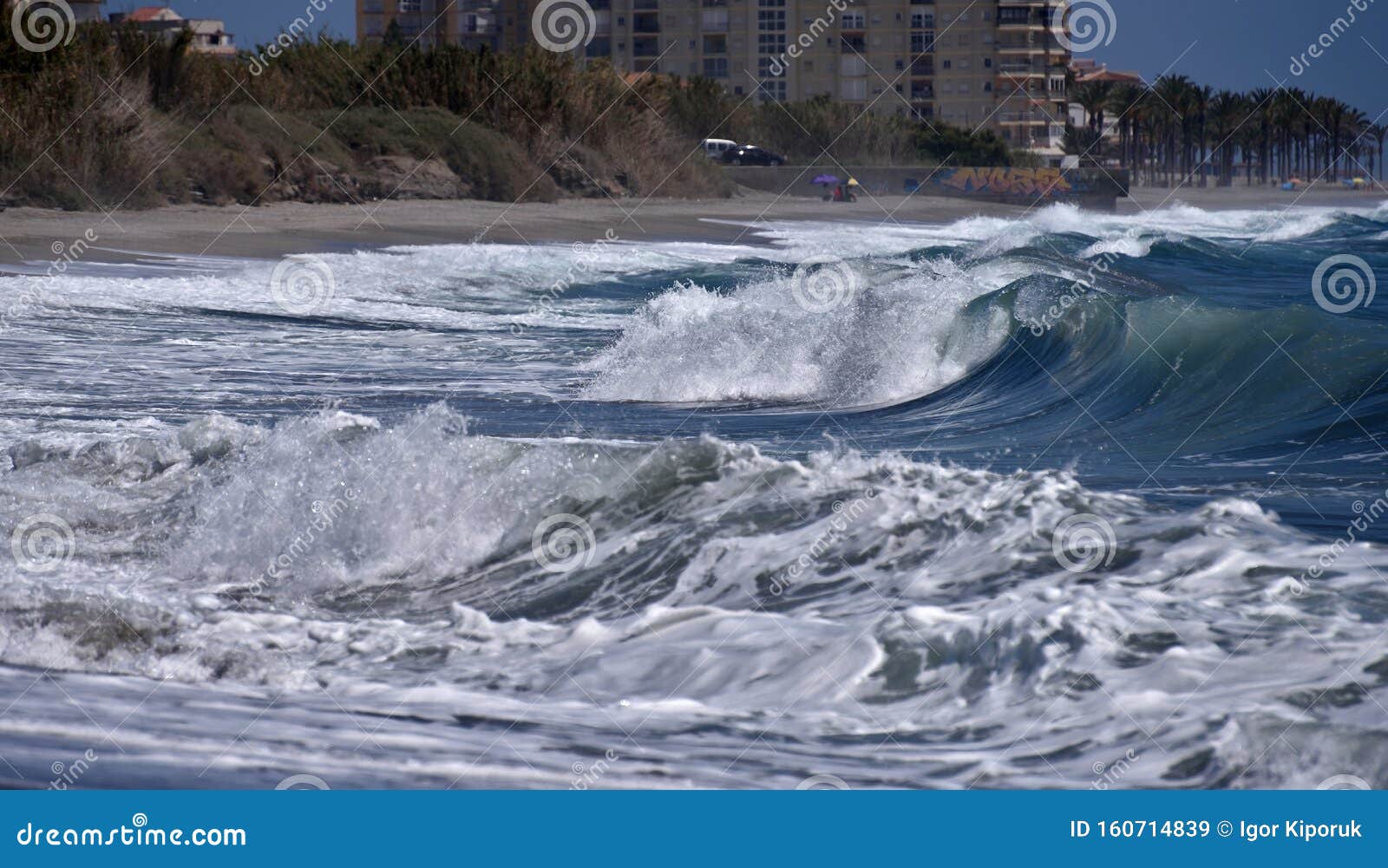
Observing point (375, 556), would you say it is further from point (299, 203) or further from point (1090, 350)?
point (299, 203)

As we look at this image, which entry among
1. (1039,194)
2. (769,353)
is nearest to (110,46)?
(769,353)

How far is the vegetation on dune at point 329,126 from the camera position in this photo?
27.2 m

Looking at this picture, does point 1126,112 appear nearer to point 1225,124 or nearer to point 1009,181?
point 1225,124

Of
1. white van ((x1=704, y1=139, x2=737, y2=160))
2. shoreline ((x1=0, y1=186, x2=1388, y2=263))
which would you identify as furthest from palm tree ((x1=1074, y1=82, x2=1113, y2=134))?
shoreline ((x1=0, y1=186, x2=1388, y2=263))

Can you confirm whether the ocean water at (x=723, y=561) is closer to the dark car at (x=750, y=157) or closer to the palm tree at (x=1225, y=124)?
the dark car at (x=750, y=157)

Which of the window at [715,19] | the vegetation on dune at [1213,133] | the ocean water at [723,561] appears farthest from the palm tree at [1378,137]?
the ocean water at [723,561]

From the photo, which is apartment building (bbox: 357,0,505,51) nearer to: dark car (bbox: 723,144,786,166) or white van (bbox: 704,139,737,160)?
dark car (bbox: 723,144,786,166)

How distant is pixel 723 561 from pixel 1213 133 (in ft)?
375

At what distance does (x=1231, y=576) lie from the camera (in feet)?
17.0

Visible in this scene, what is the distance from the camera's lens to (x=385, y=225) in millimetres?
29562

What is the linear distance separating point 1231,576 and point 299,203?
2987 cm

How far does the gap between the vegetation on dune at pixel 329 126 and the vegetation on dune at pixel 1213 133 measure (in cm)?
5381

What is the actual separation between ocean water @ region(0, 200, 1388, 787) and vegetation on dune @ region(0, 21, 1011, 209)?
17.1m

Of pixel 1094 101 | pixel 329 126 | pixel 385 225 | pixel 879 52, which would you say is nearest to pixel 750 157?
pixel 329 126
